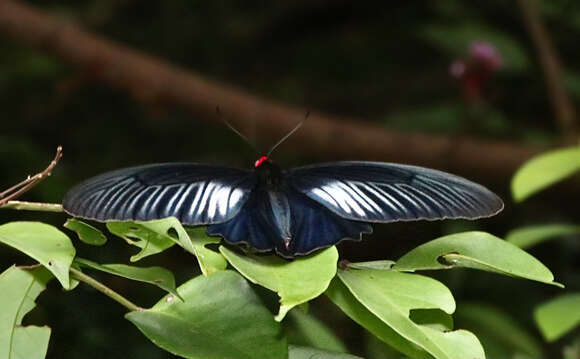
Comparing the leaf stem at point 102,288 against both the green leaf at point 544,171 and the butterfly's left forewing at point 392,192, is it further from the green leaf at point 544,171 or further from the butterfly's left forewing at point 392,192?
the green leaf at point 544,171

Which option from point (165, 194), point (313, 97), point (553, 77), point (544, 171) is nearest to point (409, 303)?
point (165, 194)

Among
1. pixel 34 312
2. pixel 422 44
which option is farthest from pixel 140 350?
pixel 422 44

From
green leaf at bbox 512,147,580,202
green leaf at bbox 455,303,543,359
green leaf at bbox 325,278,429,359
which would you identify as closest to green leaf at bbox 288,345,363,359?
green leaf at bbox 325,278,429,359

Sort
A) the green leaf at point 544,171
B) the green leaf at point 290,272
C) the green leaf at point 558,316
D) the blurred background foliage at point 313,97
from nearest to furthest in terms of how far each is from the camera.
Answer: the green leaf at point 290,272 → the green leaf at point 558,316 → the green leaf at point 544,171 → the blurred background foliage at point 313,97

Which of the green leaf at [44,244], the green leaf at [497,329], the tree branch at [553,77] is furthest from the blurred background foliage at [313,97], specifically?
the green leaf at [44,244]

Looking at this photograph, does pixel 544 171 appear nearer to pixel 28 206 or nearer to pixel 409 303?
pixel 409 303

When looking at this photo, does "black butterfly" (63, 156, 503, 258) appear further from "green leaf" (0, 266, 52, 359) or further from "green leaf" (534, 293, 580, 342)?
"green leaf" (534, 293, 580, 342)
